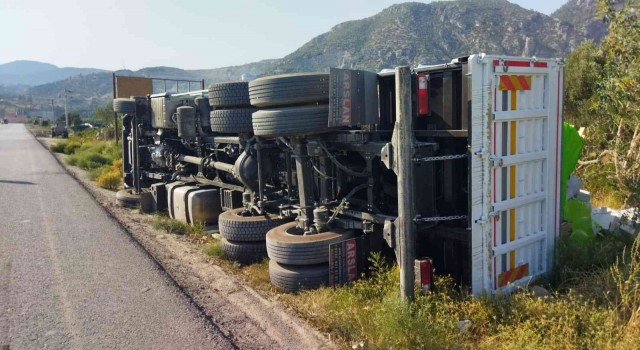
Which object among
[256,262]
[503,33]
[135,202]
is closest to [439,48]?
[503,33]

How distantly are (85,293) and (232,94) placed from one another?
10.5 ft

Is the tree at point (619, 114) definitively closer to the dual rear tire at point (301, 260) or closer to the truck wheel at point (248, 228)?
the dual rear tire at point (301, 260)

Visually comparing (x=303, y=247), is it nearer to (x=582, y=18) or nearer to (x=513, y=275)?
(x=513, y=275)

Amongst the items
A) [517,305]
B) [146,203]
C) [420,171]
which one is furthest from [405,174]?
[146,203]

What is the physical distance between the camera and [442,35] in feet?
202

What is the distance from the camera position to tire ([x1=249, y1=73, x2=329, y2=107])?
5.96 m

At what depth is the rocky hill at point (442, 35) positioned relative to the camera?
2234 inches

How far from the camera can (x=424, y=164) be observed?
223 inches

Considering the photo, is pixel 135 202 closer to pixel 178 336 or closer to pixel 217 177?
→ pixel 217 177

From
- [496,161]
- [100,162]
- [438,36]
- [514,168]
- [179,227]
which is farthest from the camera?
[438,36]

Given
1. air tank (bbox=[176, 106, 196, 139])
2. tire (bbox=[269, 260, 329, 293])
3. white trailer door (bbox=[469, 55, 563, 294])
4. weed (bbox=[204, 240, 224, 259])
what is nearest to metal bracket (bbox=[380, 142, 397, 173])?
white trailer door (bbox=[469, 55, 563, 294])

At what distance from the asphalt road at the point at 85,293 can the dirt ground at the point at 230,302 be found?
0.56ft

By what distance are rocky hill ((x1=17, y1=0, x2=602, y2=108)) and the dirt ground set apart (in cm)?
4560

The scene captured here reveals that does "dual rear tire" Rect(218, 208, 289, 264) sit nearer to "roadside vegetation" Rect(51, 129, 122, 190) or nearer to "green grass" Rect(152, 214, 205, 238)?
"green grass" Rect(152, 214, 205, 238)
